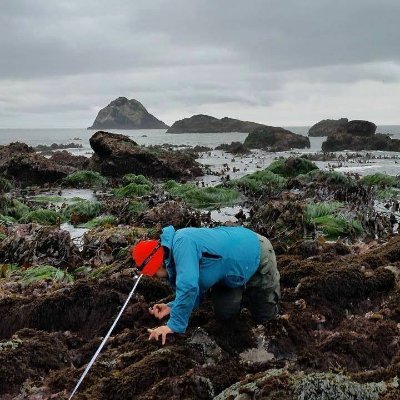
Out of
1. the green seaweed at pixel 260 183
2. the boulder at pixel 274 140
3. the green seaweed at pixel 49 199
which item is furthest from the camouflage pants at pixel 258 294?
the boulder at pixel 274 140

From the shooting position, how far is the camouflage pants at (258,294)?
14.3 ft

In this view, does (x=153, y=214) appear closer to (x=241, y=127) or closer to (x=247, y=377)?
(x=247, y=377)

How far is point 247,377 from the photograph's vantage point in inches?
138

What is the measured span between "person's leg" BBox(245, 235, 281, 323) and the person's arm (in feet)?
2.18

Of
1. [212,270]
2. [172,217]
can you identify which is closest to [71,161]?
[172,217]

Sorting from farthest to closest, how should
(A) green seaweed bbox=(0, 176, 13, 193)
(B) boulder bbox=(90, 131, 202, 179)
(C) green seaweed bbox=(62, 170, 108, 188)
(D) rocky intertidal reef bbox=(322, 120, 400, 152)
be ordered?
(D) rocky intertidal reef bbox=(322, 120, 400, 152) → (B) boulder bbox=(90, 131, 202, 179) → (C) green seaweed bbox=(62, 170, 108, 188) → (A) green seaweed bbox=(0, 176, 13, 193)

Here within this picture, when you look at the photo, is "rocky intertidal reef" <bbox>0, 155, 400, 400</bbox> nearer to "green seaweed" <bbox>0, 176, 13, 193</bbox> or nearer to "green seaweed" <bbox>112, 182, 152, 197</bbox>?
"green seaweed" <bbox>112, 182, 152, 197</bbox>

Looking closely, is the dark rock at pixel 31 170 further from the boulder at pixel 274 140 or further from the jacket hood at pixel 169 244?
the boulder at pixel 274 140

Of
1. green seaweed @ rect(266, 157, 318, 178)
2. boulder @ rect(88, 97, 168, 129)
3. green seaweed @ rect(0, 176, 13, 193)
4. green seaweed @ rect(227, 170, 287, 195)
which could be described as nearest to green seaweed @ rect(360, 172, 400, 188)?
green seaweed @ rect(227, 170, 287, 195)

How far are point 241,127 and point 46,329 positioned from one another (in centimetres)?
10627

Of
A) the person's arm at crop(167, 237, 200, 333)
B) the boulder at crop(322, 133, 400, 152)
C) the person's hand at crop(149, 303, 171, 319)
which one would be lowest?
the person's hand at crop(149, 303, 171, 319)

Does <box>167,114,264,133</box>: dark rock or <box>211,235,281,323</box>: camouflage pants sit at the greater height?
<box>167,114,264,133</box>: dark rock

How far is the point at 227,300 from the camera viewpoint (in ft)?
14.3

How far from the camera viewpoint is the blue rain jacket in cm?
394
